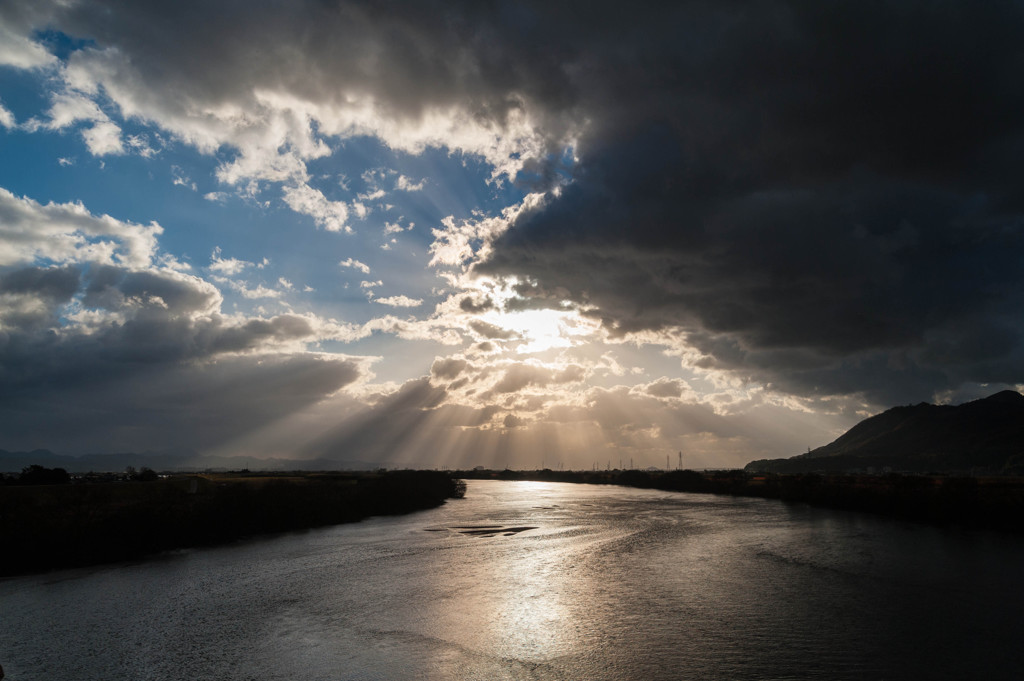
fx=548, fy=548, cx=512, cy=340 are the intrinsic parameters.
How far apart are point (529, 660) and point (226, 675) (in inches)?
431

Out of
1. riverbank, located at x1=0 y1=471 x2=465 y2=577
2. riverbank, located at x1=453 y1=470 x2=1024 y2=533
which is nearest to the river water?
riverbank, located at x1=0 y1=471 x2=465 y2=577

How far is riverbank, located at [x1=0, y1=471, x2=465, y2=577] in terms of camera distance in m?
39.8

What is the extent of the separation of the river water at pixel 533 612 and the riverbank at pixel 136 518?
4.38 metres

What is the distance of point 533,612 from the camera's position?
90.4ft

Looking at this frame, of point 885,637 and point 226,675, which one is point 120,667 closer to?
point 226,675

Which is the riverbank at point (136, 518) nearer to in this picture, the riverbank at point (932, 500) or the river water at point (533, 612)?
the river water at point (533, 612)

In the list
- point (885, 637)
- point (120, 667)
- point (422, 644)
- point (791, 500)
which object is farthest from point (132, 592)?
point (791, 500)

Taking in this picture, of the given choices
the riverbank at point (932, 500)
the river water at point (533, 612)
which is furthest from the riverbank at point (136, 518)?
the riverbank at point (932, 500)

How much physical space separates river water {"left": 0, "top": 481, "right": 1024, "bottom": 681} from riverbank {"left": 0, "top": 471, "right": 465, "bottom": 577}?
4.38 metres

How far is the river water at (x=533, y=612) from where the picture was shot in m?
20.3

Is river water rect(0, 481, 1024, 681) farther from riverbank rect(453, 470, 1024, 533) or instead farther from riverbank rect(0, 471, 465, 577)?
riverbank rect(453, 470, 1024, 533)

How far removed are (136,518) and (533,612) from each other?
3750cm

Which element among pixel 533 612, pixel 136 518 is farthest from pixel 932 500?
pixel 136 518

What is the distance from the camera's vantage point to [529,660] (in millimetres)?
20844
